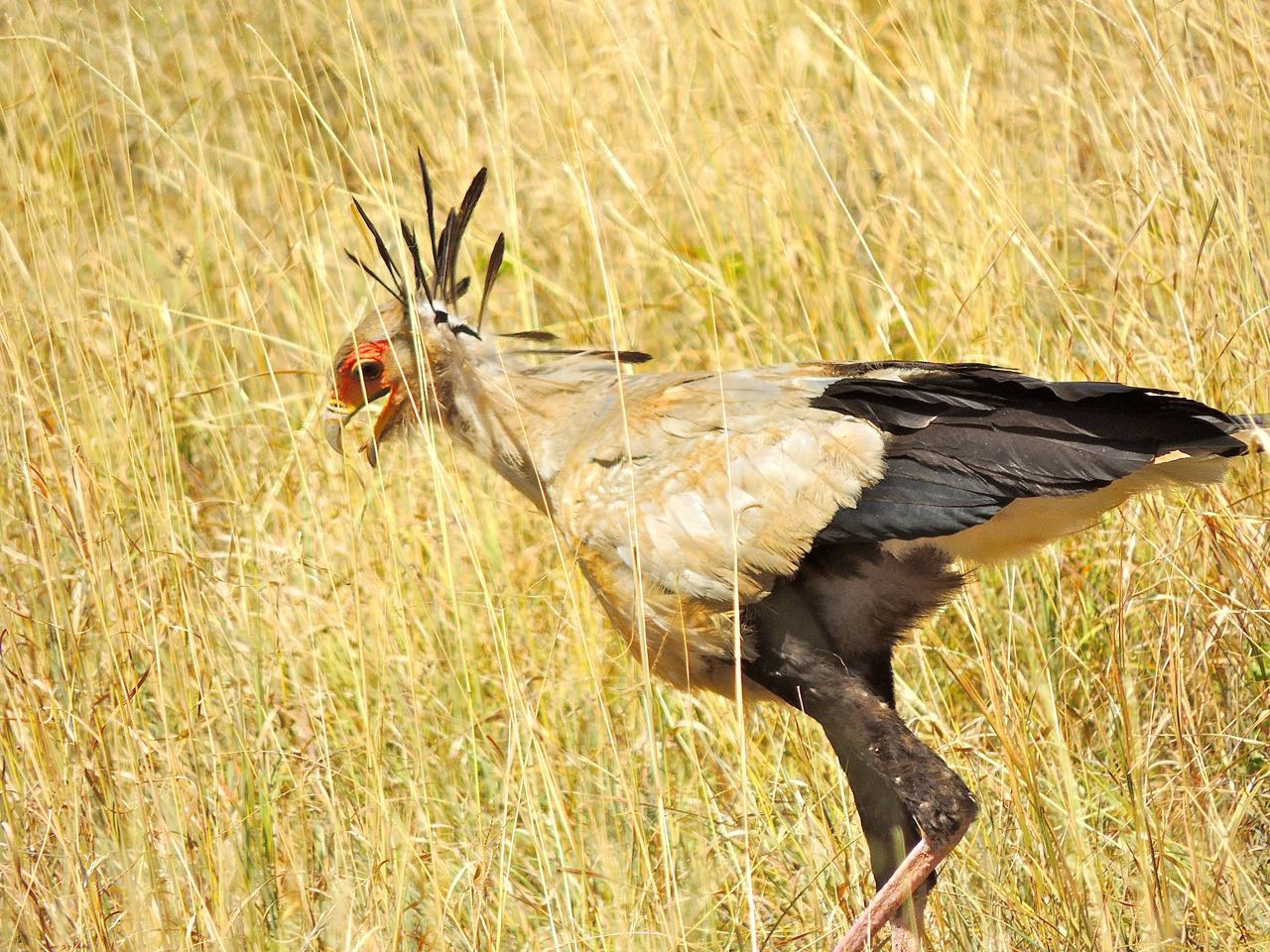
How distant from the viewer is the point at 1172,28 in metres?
4.05

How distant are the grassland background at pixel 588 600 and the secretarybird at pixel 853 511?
7.6 inches

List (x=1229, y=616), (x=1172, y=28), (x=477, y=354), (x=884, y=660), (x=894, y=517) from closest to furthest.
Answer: (x=894, y=517)
(x=884, y=660)
(x=1229, y=616)
(x=477, y=354)
(x=1172, y=28)

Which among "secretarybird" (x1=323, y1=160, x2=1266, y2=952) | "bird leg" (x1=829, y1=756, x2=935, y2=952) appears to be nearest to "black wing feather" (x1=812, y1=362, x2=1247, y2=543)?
"secretarybird" (x1=323, y1=160, x2=1266, y2=952)

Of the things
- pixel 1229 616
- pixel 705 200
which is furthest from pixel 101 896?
pixel 705 200

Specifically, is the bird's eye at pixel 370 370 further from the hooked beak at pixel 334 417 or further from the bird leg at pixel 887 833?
the bird leg at pixel 887 833

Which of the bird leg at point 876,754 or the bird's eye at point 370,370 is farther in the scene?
the bird's eye at point 370,370

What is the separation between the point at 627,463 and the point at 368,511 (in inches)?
55.7

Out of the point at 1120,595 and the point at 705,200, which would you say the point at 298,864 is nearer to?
the point at 1120,595

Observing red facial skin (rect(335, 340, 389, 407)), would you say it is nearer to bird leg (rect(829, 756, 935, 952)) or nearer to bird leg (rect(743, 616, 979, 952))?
bird leg (rect(743, 616, 979, 952))

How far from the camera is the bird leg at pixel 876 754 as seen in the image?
8.87 ft

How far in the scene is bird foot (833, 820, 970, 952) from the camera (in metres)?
2.72

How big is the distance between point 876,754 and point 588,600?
1.08 meters

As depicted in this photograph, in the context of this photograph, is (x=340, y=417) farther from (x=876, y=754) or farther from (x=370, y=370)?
(x=876, y=754)

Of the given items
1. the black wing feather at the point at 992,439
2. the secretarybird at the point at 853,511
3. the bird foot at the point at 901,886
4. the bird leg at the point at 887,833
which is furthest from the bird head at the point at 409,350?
the bird foot at the point at 901,886
